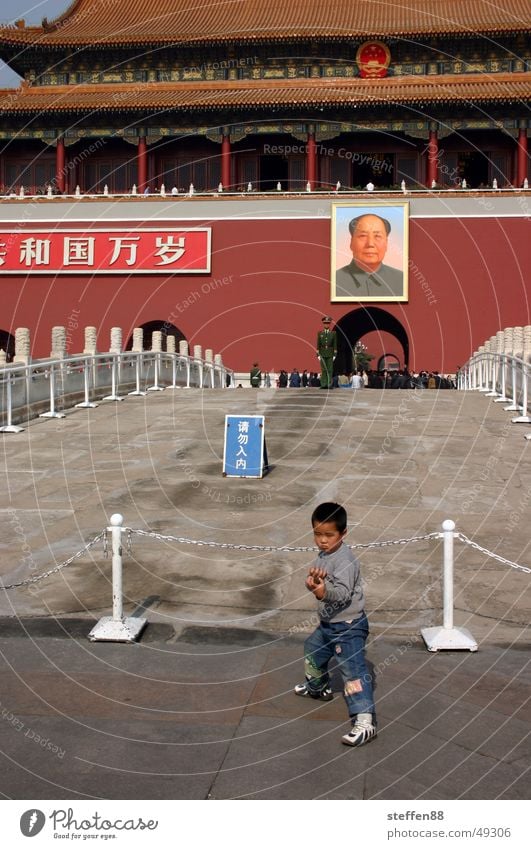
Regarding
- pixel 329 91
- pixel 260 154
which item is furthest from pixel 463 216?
pixel 260 154

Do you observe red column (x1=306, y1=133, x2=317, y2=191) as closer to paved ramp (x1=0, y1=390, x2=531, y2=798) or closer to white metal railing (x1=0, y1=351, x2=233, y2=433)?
white metal railing (x1=0, y1=351, x2=233, y2=433)

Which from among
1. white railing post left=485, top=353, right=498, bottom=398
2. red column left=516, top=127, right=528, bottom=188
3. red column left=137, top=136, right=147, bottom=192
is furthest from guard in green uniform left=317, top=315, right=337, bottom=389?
red column left=137, top=136, right=147, bottom=192

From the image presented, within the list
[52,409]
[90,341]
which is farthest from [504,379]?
[52,409]

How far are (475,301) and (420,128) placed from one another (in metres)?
7.68

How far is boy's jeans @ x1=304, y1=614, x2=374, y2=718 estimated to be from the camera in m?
5.29

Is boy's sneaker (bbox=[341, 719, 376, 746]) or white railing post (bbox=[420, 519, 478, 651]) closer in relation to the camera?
Answer: boy's sneaker (bbox=[341, 719, 376, 746])

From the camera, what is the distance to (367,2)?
3844cm

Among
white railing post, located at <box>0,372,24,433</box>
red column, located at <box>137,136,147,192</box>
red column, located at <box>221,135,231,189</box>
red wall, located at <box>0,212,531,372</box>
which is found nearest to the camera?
white railing post, located at <box>0,372,24,433</box>

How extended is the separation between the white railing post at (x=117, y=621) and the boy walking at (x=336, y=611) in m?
1.63

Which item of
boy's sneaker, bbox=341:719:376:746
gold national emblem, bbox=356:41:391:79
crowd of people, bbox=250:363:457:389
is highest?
gold national emblem, bbox=356:41:391:79

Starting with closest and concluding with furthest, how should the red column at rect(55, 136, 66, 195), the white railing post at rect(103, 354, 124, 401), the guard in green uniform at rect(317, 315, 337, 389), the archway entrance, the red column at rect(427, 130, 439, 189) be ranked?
the white railing post at rect(103, 354, 124, 401) < the guard in green uniform at rect(317, 315, 337, 389) < the archway entrance < the red column at rect(427, 130, 439, 189) < the red column at rect(55, 136, 66, 195)

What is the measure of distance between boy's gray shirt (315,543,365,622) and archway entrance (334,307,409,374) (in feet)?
90.4

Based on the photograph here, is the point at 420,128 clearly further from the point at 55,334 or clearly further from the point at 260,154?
the point at 55,334

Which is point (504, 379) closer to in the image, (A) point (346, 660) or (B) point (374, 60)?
(A) point (346, 660)
